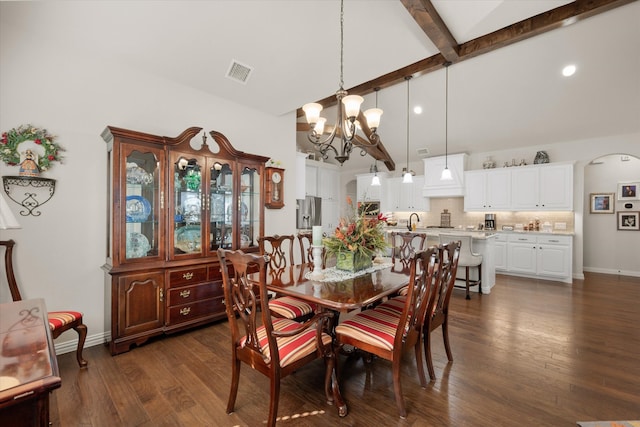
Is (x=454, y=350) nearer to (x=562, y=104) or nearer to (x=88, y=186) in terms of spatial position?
(x=88, y=186)

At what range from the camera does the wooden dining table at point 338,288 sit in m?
1.81

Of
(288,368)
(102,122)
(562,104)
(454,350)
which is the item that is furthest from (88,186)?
(562,104)

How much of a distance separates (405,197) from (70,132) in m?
7.04

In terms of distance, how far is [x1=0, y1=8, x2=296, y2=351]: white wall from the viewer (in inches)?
99.4

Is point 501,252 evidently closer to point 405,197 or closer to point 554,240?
point 554,240

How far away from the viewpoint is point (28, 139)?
2535 millimetres

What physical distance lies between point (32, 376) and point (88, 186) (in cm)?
251

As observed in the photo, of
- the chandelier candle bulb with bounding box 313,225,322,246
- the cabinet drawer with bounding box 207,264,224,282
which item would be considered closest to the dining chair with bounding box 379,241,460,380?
the chandelier candle bulb with bounding box 313,225,322,246

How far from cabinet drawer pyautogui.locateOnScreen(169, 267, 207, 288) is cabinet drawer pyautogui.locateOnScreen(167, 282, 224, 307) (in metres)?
0.06

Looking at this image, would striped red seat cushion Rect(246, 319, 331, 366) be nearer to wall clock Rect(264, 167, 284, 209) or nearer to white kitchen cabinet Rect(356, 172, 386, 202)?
wall clock Rect(264, 167, 284, 209)

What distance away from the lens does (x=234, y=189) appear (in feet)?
11.6

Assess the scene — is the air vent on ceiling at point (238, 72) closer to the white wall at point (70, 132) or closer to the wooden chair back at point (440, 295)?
the white wall at point (70, 132)

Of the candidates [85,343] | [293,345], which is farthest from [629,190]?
[85,343]

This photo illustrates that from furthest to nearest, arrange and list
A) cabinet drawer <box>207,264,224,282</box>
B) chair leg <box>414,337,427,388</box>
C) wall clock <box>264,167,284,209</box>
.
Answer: wall clock <box>264,167,284,209</box> → cabinet drawer <box>207,264,224,282</box> → chair leg <box>414,337,427,388</box>
